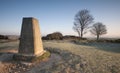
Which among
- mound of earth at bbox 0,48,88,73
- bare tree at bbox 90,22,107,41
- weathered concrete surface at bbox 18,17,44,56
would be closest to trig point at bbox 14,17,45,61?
weathered concrete surface at bbox 18,17,44,56

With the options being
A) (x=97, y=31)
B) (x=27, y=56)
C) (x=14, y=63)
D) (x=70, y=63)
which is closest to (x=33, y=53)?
(x=27, y=56)

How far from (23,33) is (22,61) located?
2.50 m

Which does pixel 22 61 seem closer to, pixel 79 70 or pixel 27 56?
pixel 27 56

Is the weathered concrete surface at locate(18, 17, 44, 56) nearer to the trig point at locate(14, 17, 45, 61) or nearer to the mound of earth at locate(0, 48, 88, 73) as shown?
the trig point at locate(14, 17, 45, 61)

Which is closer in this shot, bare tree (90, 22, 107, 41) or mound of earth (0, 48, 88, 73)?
mound of earth (0, 48, 88, 73)

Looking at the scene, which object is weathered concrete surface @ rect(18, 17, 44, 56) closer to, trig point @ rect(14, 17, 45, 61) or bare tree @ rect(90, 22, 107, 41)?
trig point @ rect(14, 17, 45, 61)

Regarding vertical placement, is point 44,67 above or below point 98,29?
below

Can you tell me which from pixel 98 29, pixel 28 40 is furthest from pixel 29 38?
pixel 98 29

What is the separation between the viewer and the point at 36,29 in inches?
426

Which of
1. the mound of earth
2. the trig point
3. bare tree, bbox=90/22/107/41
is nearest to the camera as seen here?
the mound of earth

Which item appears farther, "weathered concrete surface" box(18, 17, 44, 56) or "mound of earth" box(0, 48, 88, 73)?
"weathered concrete surface" box(18, 17, 44, 56)

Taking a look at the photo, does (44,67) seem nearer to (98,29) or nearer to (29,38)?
(29,38)

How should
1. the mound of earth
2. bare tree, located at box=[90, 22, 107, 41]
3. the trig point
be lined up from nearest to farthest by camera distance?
the mound of earth
the trig point
bare tree, located at box=[90, 22, 107, 41]

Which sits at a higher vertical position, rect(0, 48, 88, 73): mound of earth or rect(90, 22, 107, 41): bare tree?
rect(90, 22, 107, 41): bare tree
